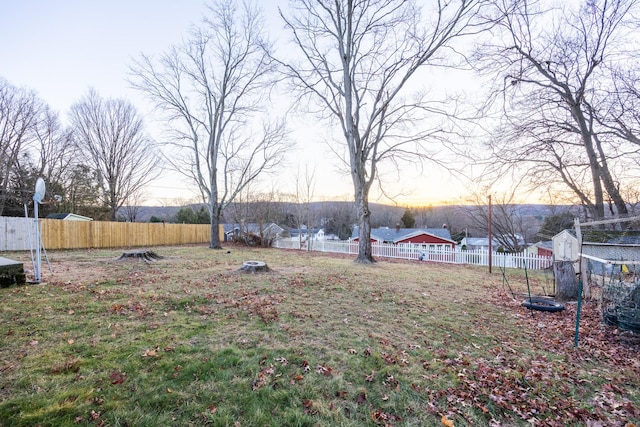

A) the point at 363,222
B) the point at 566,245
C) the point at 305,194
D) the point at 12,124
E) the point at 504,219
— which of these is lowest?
the point at 566,245

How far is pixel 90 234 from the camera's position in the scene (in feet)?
52.2

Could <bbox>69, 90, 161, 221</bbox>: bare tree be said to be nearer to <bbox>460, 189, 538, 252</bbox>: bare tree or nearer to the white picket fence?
the white picket fence

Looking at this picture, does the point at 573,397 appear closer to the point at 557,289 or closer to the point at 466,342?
the point at 466,342

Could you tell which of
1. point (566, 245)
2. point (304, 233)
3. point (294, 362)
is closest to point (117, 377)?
point (294, 362)

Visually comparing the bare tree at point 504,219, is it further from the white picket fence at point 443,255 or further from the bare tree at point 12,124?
the bare tree at point 12,124

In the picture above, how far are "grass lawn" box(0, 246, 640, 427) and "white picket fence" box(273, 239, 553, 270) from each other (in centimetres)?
681

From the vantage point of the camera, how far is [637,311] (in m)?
3.88

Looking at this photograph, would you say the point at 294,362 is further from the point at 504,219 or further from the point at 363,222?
the point at 504,219

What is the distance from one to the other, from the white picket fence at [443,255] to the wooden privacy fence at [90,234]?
363 inches

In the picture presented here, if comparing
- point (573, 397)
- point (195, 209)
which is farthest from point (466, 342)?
point (195, 209)

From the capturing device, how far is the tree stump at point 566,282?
242 inches

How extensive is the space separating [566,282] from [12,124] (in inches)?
1147

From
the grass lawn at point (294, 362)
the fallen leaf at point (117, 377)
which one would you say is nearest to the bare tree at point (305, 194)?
the grass lawn at point (294, 362)

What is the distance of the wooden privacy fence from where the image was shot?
12781 mm
